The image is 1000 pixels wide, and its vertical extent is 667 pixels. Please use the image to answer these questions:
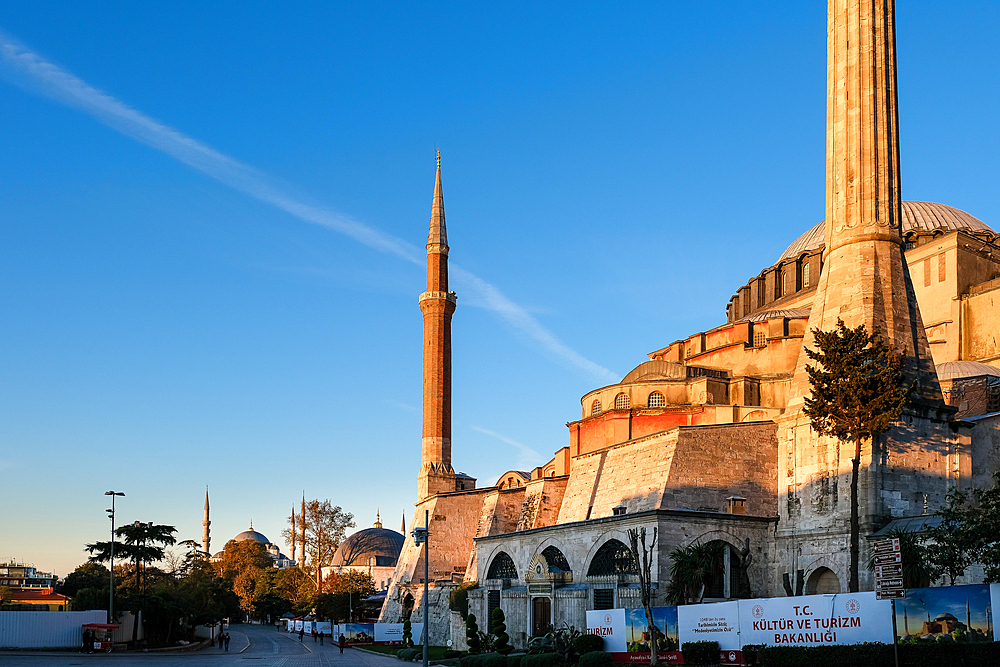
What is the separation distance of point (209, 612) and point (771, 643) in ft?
141

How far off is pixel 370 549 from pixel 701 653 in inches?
3214

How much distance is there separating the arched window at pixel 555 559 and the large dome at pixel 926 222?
61.2 ft

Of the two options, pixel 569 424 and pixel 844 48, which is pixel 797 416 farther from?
pixel 569 424

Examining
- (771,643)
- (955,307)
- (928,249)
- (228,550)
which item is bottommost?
(228,550)

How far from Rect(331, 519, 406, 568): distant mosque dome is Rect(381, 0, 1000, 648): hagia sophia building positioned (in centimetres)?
5783

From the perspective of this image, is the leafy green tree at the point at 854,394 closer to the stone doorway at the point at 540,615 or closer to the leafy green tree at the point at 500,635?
the stone doorway at the point at 540,615

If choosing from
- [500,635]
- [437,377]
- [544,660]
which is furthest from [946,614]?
[437,377]

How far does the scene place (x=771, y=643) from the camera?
19922mm

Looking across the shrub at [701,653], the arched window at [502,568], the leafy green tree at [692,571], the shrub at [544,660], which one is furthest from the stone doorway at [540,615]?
the shrub at [701,653]

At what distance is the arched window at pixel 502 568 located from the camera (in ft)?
124

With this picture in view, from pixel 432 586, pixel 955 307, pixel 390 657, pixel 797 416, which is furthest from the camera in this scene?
pixel 432 586

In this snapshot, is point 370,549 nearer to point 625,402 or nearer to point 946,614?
point 625,402

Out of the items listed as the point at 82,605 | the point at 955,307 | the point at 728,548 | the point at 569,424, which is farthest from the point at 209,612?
the point at 955,307

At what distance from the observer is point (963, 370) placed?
104 ft
